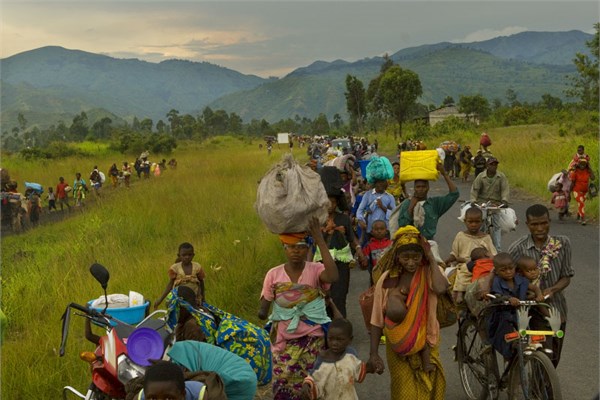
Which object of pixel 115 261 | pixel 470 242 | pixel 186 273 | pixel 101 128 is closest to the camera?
pixel 470 242

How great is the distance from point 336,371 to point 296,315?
19.6 inches

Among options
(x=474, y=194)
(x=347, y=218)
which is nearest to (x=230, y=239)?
(x=474, y=194)

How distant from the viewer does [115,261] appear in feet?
38.0

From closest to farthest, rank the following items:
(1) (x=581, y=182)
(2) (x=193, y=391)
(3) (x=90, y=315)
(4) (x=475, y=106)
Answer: (2) (x=193, y=391)
(3) (x=90, y=315)
(1) (x=581, y=182)
(4) (x=475, y=106)

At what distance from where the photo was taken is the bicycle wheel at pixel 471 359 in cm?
557

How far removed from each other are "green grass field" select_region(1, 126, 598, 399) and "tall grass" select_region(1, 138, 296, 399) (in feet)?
0.05

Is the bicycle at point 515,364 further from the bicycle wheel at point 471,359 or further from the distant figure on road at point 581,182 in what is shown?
the distant figure on road at point 581,182

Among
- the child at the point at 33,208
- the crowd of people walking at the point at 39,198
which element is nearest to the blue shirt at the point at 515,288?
the crowd of people walking at the point at 39,198

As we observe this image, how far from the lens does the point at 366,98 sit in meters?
89.8

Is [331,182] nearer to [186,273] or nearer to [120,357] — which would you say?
[186,273]

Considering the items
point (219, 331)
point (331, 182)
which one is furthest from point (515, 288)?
point (331, 182)

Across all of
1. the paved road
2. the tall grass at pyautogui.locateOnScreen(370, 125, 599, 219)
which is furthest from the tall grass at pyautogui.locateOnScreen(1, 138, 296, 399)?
the tall grass at pyautogui.locateOnScreen(370, 125, 599, 219)

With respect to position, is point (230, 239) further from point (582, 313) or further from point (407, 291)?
point (407, 291)

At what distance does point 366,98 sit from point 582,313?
272 feet
